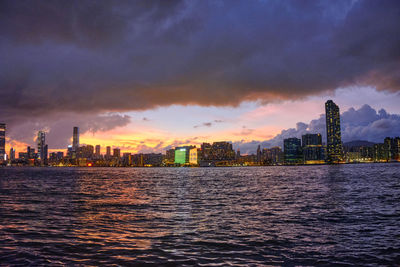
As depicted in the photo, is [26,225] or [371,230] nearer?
[371,230]

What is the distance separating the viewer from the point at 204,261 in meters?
15.0

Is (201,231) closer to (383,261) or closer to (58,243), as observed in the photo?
(58,243)

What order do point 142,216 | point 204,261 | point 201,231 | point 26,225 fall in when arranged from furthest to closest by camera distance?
point 142,216, point 26,225, point 201,231, point 204,261

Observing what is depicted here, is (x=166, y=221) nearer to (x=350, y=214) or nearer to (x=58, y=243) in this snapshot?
(x=58, y=243)

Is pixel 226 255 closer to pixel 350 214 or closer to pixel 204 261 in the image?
pixel 204 261

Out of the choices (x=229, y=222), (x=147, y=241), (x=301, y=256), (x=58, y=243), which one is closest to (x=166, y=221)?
(x=229, y=222)

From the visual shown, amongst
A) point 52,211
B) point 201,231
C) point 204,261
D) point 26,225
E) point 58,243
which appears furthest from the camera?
A: point 52,211

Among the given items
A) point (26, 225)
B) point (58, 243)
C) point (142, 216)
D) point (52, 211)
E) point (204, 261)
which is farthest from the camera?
point (52, 211)

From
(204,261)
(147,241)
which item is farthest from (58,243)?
(204,261)

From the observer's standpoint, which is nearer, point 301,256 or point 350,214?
point 301,256

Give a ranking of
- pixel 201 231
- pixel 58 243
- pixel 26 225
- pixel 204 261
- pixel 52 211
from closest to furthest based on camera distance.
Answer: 1. pixel 204 261
2. pixel 58 243
3. pixel 201 231
4. pixel 26 225
5. pixel 52 211

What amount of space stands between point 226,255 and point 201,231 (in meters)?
6.29

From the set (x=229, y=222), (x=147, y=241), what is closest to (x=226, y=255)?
(x=147, y=241)

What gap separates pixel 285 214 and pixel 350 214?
20.5 feet
